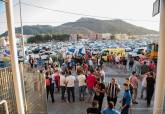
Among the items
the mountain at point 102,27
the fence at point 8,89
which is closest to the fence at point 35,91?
the fence at point 8,89

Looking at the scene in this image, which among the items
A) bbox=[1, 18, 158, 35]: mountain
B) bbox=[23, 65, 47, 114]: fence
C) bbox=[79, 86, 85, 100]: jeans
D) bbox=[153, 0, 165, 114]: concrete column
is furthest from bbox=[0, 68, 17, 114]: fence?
bbox=[1, 18, 158, 35]: mountain

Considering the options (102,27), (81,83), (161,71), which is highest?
(102,27)

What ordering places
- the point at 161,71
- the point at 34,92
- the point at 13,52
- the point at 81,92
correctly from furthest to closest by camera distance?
the point at 81,92 → the point at 34,92 → the point at 161,71 → the point at 13,52

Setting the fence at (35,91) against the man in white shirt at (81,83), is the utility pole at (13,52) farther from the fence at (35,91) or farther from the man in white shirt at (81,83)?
the man in white shirt at (81,83)

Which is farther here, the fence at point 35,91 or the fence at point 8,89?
the fence at point 35,91

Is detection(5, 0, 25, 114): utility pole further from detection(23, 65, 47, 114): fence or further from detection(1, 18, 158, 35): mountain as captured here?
detection(1, 18, 158, 35): mountain

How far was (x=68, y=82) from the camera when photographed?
11.7 metres

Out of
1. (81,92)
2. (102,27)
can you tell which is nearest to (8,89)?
(81,92)

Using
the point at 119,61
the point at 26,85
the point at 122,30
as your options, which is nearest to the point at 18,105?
the point at 26,85

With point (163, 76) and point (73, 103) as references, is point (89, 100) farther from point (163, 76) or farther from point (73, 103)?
point (163, 76)

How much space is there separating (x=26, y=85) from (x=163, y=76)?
4393mm

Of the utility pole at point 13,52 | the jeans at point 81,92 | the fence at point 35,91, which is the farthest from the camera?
the jeans at point 81,92

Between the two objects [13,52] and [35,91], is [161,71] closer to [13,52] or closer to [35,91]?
[13,52]

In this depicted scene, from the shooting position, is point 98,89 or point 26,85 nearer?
point 26,85
